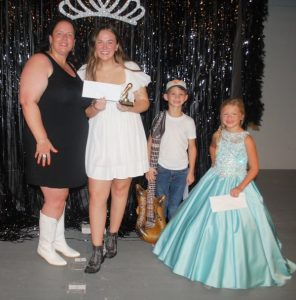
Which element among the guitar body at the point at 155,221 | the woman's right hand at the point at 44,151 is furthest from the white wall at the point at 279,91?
the woman's right hand at the point at 44,151

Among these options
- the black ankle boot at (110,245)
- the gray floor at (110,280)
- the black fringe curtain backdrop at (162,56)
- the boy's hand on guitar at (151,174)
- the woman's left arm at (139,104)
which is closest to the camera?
the gray floor at (110,280)

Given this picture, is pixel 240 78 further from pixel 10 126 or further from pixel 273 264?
pixel 10 126

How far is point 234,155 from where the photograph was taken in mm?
2533

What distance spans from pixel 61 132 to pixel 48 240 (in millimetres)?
816

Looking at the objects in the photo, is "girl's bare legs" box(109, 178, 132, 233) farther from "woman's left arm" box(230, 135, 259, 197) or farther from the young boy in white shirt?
"woman's left arm" box(230, 135, 259, 197)

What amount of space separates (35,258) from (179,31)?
2297mm

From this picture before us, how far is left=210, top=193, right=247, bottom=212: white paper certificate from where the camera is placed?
2.42 meters

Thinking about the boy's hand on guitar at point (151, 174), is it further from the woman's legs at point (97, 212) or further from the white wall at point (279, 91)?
the white wall at point (279, 91)

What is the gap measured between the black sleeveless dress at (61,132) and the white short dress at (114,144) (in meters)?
0.09

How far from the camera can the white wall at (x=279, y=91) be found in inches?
241

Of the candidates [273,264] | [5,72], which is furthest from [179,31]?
[273,264]

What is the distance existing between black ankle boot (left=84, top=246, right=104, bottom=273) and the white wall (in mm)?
4569

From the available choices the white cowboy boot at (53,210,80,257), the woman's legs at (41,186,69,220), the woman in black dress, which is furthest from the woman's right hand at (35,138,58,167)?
the white cowboy boot at (53,210,80,257)

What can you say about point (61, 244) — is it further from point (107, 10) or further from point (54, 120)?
point (107, 10)
